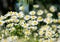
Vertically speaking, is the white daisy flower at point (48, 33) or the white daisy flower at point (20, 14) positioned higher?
the white daisy flower at point (20, 14)

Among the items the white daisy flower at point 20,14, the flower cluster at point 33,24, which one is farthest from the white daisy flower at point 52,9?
the white daisy flower at point 20,14

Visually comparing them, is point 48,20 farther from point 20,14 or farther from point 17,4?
point 17,4

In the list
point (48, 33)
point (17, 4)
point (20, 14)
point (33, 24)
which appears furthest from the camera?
point (17, 4)

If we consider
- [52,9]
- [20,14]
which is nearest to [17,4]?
[20,14]

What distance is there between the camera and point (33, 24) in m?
1.97

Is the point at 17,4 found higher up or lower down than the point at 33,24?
higher up

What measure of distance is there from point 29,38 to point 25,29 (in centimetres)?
11

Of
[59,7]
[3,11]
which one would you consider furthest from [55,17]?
[3,11]

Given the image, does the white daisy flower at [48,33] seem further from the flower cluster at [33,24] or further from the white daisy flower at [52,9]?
the white daisy flower at [52,9]

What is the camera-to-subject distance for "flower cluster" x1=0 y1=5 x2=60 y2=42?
1.88 m

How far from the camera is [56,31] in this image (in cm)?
195

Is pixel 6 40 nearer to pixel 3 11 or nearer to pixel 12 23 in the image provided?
pixel 12 23

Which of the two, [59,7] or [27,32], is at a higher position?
[59,7]

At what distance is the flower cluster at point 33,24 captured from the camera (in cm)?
188
